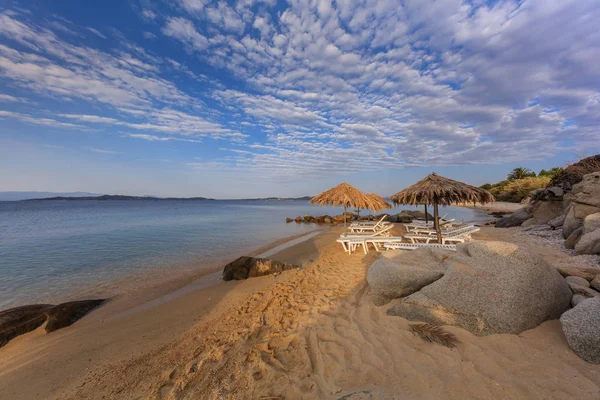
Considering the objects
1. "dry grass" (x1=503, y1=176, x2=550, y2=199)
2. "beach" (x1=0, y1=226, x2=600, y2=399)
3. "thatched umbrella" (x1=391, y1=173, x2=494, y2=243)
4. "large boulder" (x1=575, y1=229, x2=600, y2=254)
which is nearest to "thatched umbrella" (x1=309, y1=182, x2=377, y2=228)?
"thatched umbrella" (x1=391, y1=173, x2=494, y2=243)

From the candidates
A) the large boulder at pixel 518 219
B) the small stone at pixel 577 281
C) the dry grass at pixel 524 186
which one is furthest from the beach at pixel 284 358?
the dry grass at pixel 524 186

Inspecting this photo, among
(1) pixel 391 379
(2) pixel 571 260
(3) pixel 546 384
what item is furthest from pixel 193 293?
(2) pixel 571 260

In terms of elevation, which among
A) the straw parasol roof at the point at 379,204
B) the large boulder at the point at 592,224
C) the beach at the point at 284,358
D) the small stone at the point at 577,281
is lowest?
the beach at the point at 284,358

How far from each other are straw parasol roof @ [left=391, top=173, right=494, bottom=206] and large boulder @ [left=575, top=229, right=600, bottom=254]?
263 cm

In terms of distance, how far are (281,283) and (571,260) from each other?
7.12 m

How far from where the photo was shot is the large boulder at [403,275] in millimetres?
4156

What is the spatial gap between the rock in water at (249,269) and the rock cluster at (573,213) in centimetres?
841

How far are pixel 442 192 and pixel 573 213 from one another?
4.98m

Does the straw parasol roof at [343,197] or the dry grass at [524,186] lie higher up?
the dry grass at [524,186]

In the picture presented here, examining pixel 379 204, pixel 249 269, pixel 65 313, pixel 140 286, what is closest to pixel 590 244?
pixel 249 269

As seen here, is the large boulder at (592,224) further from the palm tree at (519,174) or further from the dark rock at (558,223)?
the palm tree at (519,174)

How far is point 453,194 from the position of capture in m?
8.09

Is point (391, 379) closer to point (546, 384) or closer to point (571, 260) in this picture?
point (546, 384)

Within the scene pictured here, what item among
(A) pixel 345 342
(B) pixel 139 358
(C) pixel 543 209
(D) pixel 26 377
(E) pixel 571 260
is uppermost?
(C) pixel 543 209
